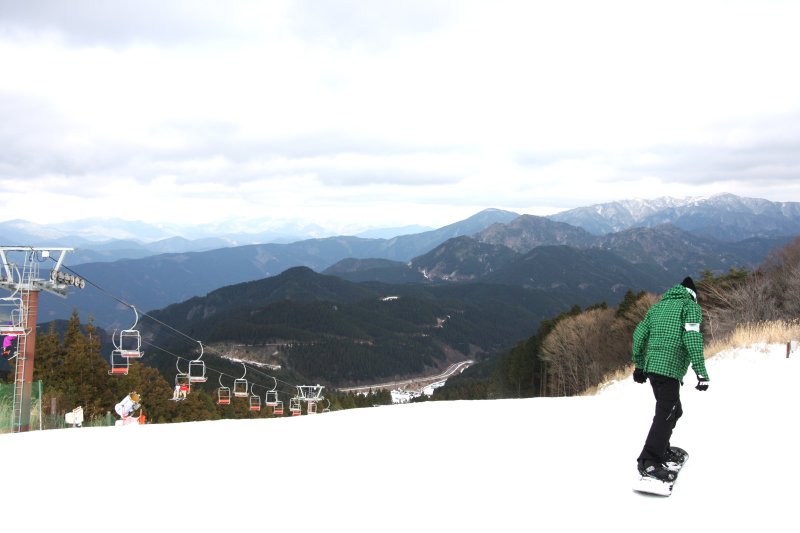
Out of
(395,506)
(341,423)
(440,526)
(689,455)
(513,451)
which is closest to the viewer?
(440,526)

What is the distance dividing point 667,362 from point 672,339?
277 millimetres

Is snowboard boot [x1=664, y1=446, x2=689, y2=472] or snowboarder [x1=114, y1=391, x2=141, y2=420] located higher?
snowboard boot [x1=664, y1=446, x2=689, y2=472]

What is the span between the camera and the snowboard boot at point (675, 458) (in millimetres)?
6242

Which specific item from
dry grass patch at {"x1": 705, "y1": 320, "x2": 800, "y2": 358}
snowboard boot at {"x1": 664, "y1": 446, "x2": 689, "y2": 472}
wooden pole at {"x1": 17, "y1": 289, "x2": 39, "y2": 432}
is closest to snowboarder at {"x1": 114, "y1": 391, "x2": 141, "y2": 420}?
wooden pole at {"x1": 17, "y1": 289, "x2": 39, "y2": 432}

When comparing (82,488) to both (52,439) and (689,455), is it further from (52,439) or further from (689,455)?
(689,455)

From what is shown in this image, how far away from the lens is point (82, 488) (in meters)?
6.33

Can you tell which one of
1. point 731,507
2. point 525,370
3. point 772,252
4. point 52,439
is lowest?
point 525,370

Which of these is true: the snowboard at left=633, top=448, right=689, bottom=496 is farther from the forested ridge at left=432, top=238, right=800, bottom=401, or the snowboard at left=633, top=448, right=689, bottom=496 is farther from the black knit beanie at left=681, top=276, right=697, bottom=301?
the forested ridge at left=432, top=238, right=800, bottom=401

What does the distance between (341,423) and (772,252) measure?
57403mm

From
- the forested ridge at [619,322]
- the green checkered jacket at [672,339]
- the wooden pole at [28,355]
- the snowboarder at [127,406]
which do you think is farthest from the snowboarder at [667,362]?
the forested ridge at [619,322]

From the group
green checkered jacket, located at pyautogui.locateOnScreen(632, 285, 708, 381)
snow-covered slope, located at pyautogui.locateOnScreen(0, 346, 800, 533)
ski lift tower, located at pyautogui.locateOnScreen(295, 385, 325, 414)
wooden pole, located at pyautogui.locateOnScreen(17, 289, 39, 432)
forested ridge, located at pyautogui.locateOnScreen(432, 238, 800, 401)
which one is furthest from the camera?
ski lift tower, located at pyautogui.locateOnScreen(295, 385, 325, 414)

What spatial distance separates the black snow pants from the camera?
A: 595cm

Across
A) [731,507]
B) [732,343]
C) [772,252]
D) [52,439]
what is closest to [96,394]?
[52,439]

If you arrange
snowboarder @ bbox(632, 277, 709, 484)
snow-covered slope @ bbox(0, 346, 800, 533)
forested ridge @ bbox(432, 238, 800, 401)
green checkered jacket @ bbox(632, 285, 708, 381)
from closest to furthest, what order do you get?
snow-covered slope @ bbox(0, 346, 800, 533)
snowboarder @ bbox(632, 277, 709, 484)
green checkered jacket @ bbox(632, 285, 708, 381)
forested ridge @ bbox(432, 238, 800, 401)
